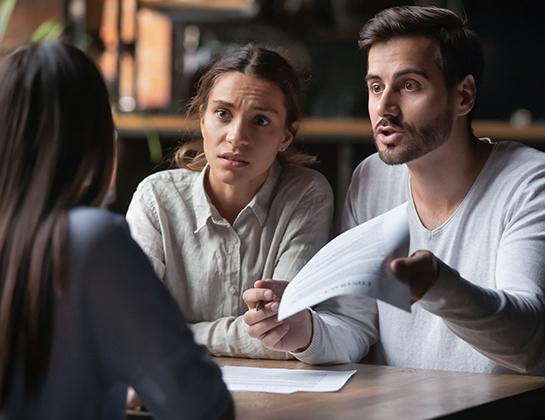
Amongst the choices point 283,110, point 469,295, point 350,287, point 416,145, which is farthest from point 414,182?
point 350,287

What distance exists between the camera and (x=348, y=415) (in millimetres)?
1542

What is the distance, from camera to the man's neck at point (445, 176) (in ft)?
7.02

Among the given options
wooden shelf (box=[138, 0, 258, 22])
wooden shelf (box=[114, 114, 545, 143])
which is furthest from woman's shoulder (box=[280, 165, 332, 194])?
wooden shelf (box=[138, 0, 258, 22])

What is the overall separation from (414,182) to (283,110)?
285mm

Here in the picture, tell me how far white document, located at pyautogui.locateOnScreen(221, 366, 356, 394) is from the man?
0.18 feet

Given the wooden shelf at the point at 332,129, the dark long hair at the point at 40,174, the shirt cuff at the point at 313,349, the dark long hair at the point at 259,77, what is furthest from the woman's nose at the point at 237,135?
the wooden shelf at the point at 332,129

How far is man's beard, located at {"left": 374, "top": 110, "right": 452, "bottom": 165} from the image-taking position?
82.0 inches

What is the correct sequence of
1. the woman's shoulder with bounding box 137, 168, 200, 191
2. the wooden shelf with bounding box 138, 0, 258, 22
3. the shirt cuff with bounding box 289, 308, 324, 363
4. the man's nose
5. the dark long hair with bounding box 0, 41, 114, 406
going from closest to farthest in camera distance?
the dark long hair with bounding box 0, 41, 114, 406
the shirt cuff with bounding box 289, 308, 324, 363
the man's nose
the woman's shoulder with bounding box 137, 168, 200, 191
the wooden shelf with bounding box 138, 0, 258, 22

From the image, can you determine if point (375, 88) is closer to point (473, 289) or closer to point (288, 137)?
point (288, 137)

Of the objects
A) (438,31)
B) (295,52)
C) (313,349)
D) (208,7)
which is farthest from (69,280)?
(295,52)

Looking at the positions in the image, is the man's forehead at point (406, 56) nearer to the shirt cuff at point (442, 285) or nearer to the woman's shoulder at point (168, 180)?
the woman's shoulder at point (168, 180)

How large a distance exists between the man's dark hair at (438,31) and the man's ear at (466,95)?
0.01m

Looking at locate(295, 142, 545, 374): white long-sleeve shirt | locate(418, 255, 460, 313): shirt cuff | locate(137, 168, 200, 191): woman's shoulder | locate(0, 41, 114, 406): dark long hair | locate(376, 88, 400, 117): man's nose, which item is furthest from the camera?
locate(137, 168, 200, 191): woman's shoulder

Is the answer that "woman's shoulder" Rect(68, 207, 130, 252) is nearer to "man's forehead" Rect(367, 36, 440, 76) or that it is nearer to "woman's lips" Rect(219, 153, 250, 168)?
"woman's lips" Rect(219, 153, 250, 168)
